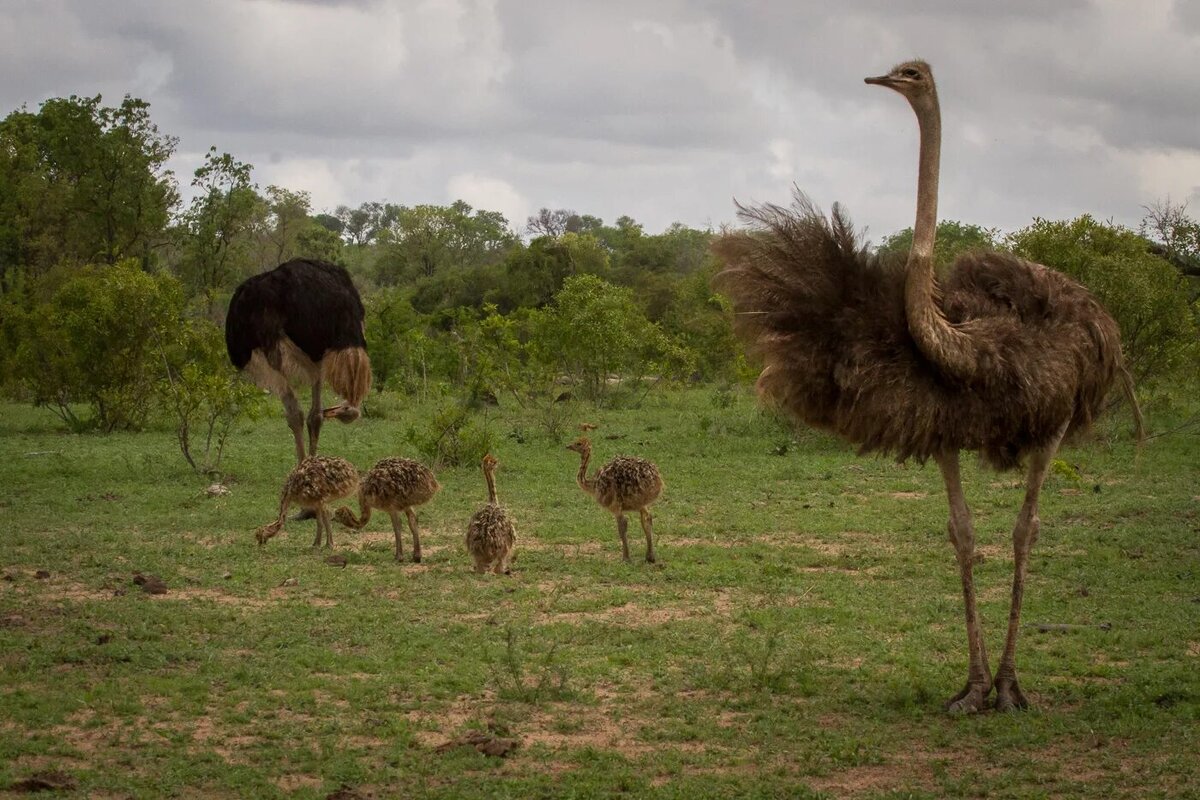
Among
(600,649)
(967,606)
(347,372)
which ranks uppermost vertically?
(347,372)

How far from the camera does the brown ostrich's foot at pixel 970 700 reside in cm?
633

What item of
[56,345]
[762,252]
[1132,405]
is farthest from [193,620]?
[56,345]

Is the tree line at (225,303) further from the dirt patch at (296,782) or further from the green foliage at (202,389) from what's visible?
the dirt patch at (296,782)

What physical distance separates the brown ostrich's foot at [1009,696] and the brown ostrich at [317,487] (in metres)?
5.45

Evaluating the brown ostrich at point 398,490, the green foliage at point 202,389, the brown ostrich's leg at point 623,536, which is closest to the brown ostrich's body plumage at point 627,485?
the brown ostrich's leg at point 623,536

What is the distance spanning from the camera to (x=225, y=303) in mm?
29203

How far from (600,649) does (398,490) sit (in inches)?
110

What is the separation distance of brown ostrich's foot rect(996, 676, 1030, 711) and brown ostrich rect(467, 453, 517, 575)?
387 centimetres

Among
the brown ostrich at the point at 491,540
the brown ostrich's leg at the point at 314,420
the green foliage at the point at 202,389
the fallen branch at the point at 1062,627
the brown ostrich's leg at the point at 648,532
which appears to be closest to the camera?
the fallen branch at the point at 1062,627

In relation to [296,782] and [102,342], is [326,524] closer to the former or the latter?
[296,782]

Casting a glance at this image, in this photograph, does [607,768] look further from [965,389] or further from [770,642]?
[965,389]

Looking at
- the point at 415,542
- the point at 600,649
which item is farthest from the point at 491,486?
the point at 600,649

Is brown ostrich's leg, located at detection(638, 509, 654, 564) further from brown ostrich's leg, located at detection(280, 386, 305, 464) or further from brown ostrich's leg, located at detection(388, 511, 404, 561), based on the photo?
brown ostrich's leg, located at detection(280, 386, 305, 464)

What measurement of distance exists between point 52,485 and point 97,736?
27.3 ft
